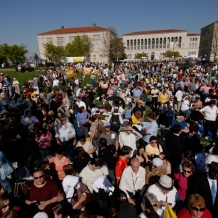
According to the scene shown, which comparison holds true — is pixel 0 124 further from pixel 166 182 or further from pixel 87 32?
pixel 87 32

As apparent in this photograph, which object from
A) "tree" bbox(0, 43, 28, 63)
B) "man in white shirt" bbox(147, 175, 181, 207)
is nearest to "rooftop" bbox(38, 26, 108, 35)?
"tree" bbox(0, 43, 28, 63)

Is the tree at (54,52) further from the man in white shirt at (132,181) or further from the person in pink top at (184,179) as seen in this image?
the person in pink top at (184,179)

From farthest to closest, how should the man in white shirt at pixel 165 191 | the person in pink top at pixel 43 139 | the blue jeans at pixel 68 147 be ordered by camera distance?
the blue jeans at pixel 68 147, the person in pink top at pixel 43 139, the man in white shirt at pixel 165 191

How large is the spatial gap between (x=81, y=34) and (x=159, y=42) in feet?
131

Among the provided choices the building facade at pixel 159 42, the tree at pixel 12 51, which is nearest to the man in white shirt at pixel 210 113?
the tree at pixel 12 51

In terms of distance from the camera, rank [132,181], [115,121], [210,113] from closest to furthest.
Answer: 1. [132,181]
2. [115,121]
3. [210,113]

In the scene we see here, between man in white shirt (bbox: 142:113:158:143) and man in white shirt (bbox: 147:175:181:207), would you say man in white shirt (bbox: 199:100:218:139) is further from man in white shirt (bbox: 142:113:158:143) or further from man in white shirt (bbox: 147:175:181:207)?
man in white shirt (bbox: 147:175:181:207)

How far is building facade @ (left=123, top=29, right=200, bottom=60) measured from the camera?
87512mm

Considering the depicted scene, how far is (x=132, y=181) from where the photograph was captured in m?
3.67

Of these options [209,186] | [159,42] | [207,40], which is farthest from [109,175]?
[159,42]

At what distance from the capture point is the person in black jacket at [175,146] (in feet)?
15.1

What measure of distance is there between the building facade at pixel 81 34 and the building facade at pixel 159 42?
25.5 metres

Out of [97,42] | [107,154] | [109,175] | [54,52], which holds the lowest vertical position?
[109,175]

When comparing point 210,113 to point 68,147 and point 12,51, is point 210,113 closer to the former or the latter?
point 68,147
